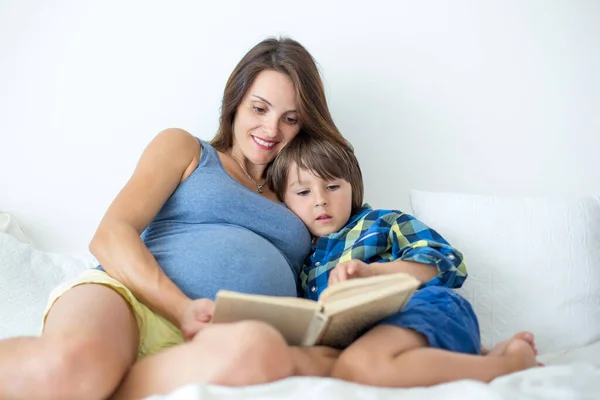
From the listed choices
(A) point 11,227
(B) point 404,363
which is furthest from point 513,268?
(A) point 11,227

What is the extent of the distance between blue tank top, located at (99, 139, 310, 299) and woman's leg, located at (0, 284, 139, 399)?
0.75 feet

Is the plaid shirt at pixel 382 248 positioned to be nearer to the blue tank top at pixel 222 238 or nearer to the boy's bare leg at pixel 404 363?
the blue tank top at pixel 222 238

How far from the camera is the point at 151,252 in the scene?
51.0 inches

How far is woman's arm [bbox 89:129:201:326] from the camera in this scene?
115 centimetres

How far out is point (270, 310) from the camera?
2.99ft

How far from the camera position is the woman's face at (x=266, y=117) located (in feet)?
5.23

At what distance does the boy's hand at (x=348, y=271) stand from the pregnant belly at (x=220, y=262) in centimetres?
20

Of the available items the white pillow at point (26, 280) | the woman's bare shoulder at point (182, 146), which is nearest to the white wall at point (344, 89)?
the white pillow at point (26, 280)

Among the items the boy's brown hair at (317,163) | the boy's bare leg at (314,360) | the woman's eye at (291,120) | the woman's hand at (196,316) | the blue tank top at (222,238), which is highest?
the woman's eye at (291,120)

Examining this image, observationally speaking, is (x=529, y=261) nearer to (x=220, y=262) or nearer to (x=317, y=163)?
(x=317, y=163)

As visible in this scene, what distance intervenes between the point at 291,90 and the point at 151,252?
0.61 meters

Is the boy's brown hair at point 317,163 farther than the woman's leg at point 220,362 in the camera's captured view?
Yes

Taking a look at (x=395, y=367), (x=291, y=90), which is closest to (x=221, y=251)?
(x=395, y=367)

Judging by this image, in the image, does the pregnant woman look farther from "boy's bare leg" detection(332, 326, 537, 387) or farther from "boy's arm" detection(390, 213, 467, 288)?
"boy's arm" detection(390, 213, 467, 288)
